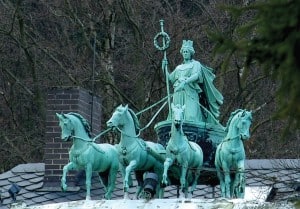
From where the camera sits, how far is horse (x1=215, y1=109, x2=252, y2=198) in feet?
55.5

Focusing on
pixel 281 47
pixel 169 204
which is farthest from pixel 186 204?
pixel 281 47

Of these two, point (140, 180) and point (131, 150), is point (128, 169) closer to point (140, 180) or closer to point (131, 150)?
point (131, 150)

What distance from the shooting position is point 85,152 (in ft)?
56.5

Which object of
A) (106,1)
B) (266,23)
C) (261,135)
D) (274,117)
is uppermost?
(106,1)

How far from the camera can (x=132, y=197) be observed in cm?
1822

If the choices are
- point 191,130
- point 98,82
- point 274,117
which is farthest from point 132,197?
point 274,117

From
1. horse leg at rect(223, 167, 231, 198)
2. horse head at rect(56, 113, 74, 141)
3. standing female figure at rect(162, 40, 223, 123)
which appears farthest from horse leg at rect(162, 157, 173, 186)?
horse head at rect(56, 113, 74, 141)

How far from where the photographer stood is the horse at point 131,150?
16.9 metres

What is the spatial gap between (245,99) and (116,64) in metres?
3.02

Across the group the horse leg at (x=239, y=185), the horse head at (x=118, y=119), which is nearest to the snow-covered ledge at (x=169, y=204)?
the horse leg at (x=239, y=185)

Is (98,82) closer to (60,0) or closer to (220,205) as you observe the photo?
(60,0)

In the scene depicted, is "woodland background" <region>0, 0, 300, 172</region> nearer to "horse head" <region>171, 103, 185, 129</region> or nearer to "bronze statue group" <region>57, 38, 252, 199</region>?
"bronze statue group" <region>57, 38, 252, 199</region>

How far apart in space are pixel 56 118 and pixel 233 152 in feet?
15.3

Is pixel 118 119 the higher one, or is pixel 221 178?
pixel 118 119
